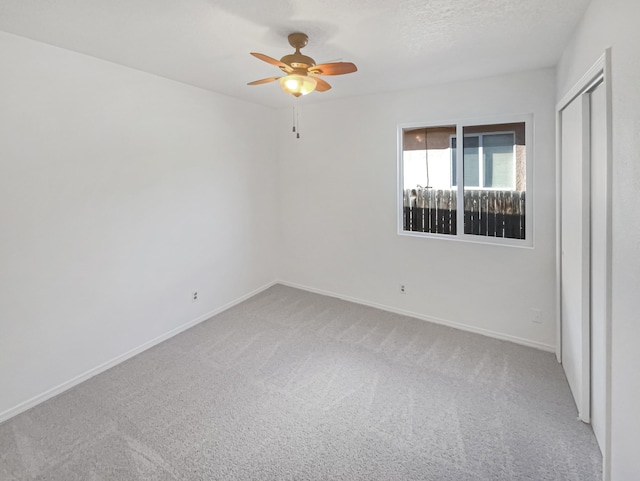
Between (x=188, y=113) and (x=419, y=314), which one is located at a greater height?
(x=188, y=113)

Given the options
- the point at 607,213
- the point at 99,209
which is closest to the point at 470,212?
the point at 607,213

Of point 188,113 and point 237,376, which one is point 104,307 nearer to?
point 237,376

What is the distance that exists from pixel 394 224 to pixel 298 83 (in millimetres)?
2183

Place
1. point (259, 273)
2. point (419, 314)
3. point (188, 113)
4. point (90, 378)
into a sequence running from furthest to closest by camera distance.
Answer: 1. point (259, 273)
2. point (419, 314)
3. point (188, 113)
4. point (90, 378)

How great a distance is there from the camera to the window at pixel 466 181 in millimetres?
3279

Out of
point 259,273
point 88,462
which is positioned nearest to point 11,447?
point 88,462

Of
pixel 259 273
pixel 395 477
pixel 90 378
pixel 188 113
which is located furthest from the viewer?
pixel 259 273

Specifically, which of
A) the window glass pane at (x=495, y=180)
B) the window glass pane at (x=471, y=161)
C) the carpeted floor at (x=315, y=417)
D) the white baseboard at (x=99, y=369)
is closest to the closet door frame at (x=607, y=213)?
the carpeted floor at (x=315, y=417)

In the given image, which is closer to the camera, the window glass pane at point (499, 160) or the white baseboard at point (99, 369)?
the white baseboard at point (99, 369)

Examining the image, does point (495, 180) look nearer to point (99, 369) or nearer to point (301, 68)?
point (301, 68)

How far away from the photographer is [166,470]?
6.37ft

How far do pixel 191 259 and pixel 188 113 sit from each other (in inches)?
60.8

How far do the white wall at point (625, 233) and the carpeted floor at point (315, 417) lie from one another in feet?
2.05

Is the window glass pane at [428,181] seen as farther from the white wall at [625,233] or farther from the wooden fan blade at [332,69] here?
the white wall at [625,233]
